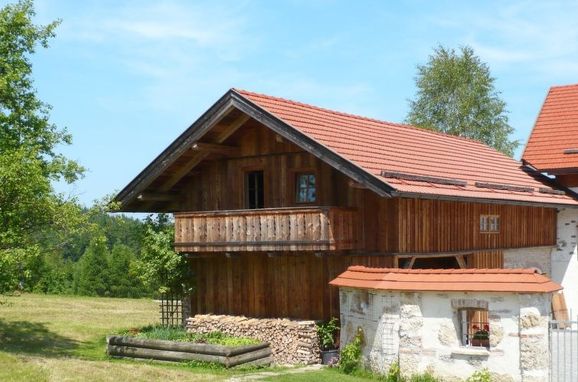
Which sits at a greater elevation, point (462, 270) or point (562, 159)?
point (562, 159)

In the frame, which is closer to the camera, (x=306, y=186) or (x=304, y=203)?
(x=304, y=203)

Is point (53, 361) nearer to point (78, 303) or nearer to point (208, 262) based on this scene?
point (208, 262)

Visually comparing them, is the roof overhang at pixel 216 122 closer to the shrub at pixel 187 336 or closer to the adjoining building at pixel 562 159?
the shrub at pixel 187 336

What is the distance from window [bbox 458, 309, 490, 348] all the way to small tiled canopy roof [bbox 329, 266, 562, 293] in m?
0.62

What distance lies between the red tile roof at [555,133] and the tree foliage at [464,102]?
13.3 meters

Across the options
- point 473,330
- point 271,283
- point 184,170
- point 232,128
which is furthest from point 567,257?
point 184,170

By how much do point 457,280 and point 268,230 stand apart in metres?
5.59

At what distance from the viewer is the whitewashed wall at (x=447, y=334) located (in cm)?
1437

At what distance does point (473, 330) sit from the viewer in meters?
19.4

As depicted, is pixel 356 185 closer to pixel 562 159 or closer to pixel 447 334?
pixel 447 334

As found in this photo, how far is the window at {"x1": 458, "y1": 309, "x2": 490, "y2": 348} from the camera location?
614 inches

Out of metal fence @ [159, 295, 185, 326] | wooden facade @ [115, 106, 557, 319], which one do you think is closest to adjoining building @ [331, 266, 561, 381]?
wooden facade @ [115, 106, 557, 319]

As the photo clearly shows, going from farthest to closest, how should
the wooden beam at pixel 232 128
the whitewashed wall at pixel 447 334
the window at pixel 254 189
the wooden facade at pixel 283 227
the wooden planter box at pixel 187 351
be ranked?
the window at pixel 254 189, the wooden beam at pixel 232 128, the wooden facade at pixel 283 227, the wooden planter box at pixel 187 351, the whitewashed wall at pixel 447 334

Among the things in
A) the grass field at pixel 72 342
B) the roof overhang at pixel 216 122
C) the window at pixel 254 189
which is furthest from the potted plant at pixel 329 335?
the window at pixel 254 189
